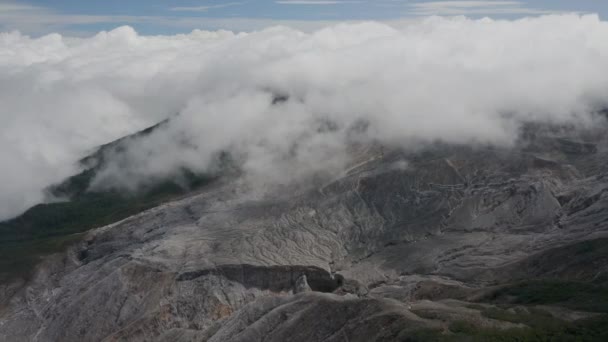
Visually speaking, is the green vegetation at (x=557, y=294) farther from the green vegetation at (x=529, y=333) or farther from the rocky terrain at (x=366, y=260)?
the green vegetation at (x=529, y=333)

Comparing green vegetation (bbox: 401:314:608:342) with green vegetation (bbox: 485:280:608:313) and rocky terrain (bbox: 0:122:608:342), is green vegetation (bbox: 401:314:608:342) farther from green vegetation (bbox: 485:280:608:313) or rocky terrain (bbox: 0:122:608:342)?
green vegetation (bbox: 485:280:608:313)

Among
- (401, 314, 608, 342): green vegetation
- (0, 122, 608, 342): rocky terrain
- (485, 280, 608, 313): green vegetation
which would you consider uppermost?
(401, 314, 608, 342): green vegetation

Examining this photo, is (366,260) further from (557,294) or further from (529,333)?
(529,333)

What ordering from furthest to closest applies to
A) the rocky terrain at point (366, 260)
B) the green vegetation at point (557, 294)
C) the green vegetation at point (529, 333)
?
the rocky terrain at point (366, 260) < the green vegetation at point (557, 294) < the green vegetation at point (529, 333)

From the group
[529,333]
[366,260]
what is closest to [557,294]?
[529,333]

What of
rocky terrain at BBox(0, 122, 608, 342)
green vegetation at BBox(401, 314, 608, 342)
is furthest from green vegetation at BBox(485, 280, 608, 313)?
green vegetation at BBox(401, 314, 608, 342)

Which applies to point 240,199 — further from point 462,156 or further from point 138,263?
point 462,156

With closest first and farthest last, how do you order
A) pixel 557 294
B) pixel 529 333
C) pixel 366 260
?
pixel 529 333 → pixel 557 294 → pixel 366 260

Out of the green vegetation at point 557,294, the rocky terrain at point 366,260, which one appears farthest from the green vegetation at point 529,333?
the green vegetation at point 557,294

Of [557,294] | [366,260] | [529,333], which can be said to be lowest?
[366,260]
